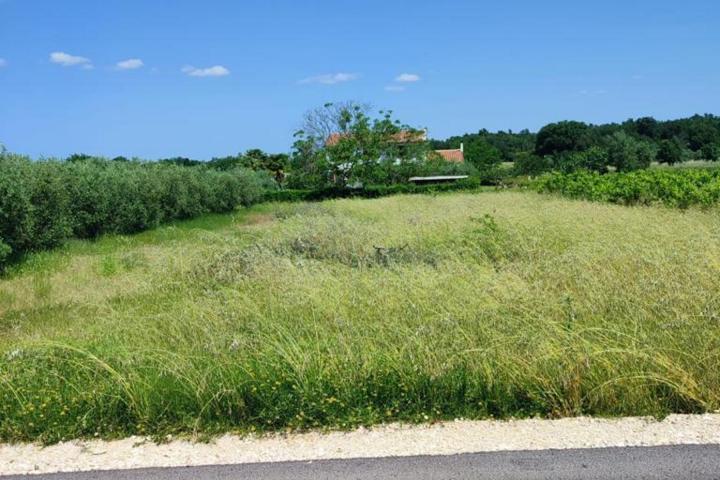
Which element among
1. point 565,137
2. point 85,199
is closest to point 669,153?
point 565,137

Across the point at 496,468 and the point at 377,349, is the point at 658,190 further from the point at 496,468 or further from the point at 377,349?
the point at 496,468

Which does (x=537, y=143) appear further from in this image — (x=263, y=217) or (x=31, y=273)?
(x=31, y=273)

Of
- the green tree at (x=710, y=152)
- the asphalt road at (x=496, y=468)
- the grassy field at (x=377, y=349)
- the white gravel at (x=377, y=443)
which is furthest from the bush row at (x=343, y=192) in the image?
the green tree at (x=710, y=152)

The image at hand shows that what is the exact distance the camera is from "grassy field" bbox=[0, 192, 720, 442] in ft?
12.9

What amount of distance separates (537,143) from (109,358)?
316 feet

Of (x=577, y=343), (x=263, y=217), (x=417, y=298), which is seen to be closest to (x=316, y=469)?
(x=577, y=343)

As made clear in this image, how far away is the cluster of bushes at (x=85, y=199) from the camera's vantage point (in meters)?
12.9

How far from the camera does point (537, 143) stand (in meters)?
94.3

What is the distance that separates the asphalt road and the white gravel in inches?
3.0

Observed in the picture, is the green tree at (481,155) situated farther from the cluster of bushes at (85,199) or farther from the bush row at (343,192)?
the cluster of bushes at (85,199)

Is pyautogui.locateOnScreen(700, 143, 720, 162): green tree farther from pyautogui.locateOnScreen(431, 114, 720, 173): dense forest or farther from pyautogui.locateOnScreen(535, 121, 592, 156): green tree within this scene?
pyautogui.locateOnScreen(535, 121, 592, 156): green tree

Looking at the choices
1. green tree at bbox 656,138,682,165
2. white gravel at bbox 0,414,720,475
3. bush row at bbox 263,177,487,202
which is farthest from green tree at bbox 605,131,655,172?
white gravel at bbox 0,414,720,475

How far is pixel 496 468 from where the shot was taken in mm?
3166

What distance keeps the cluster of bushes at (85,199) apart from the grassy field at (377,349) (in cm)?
603
